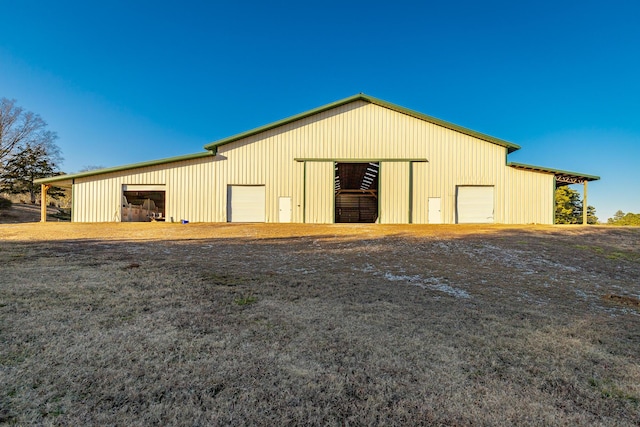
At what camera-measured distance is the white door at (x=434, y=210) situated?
18.6 metres

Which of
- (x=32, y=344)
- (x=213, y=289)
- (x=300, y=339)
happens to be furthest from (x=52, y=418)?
(x=213, y=289)

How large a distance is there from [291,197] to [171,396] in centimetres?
1683

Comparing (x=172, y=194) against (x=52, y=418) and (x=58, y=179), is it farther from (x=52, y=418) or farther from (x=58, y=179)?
(x=52, y=418)

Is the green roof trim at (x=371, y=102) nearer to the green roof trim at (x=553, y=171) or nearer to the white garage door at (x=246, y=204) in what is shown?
the green roof trim at (x=553, y=171)

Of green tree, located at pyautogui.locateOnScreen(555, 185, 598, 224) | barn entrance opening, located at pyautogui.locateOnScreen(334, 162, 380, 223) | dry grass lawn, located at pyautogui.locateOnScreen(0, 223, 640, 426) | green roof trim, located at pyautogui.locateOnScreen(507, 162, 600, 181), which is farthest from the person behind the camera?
green tree, located at pyautogui.locateOnScreen(555, 185, 598, 224)

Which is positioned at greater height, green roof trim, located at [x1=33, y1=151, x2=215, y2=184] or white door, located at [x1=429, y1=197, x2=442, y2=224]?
green roof trim, located at [x1=33, y1=151, x2=215, y2=184]

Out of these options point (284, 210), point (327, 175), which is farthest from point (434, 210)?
point (284, 210)

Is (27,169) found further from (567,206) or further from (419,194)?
(567,206)

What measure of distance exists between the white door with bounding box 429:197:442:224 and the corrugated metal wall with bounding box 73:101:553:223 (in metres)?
0.31

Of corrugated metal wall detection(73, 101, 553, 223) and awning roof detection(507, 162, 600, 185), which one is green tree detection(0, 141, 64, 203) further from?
awning roof detection(507, 162, 600, 185)

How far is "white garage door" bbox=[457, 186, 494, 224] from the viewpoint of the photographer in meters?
18.6

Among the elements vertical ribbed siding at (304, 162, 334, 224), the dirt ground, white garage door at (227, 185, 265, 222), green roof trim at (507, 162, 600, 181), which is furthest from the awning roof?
the dirt ground

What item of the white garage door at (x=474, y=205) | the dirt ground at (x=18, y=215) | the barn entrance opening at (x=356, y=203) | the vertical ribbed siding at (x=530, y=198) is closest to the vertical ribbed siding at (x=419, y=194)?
the white garage door at (x=474, y=205)

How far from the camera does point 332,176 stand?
18844mm
